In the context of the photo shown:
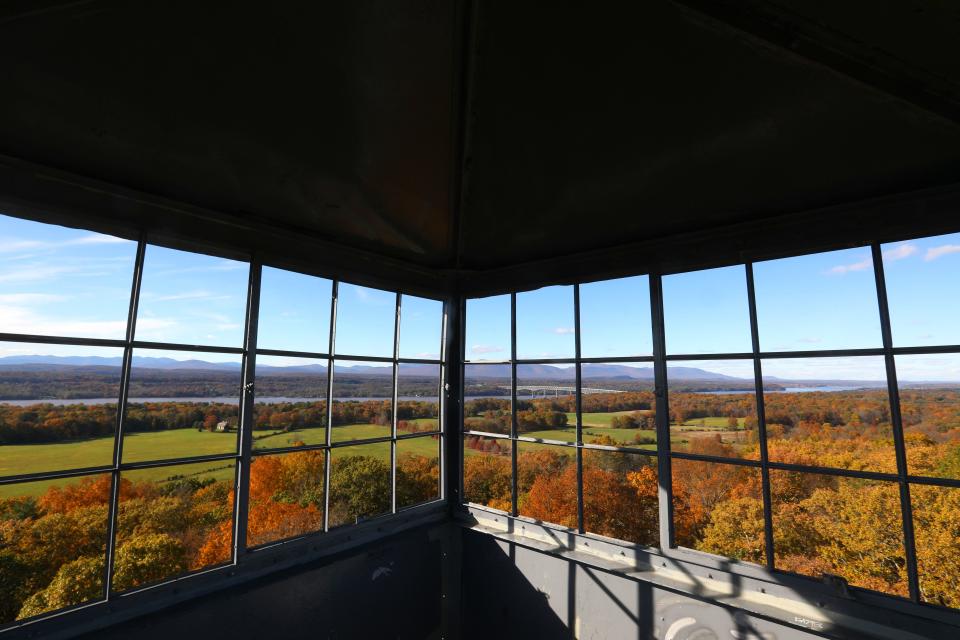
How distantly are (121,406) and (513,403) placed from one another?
7.96 feet

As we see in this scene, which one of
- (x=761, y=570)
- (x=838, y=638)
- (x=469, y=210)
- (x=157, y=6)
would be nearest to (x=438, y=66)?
(x=157, y=6)

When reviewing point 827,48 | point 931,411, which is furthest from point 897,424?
point 931,411

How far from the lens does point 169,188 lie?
1942mm

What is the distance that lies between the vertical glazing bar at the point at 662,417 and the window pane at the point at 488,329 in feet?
3.77

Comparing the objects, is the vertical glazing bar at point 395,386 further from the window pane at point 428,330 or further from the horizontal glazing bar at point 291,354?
the horizontal glazing bar at point 291,354

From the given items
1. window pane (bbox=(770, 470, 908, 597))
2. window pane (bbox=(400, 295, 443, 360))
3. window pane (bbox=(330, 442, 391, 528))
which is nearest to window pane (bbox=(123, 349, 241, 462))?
window pane (bbox=(330, 442, 391, 528))

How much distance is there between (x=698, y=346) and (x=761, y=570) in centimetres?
123

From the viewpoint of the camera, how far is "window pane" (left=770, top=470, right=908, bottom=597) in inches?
311

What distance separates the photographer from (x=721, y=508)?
8.88 metres

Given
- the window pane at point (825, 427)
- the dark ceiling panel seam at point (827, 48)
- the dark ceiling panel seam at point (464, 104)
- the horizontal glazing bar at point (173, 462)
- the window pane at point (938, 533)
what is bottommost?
the window pane at point (938, 533)

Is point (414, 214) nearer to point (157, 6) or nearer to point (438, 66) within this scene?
point (438, 66)

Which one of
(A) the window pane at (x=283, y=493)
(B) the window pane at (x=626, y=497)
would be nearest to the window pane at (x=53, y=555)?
(A) the window pane at (x=283, y=493)

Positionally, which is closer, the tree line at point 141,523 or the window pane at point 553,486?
the tree line at point 141,523

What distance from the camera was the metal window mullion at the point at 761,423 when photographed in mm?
2080
